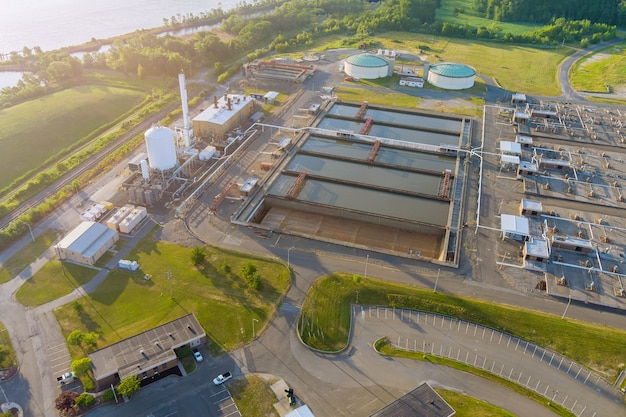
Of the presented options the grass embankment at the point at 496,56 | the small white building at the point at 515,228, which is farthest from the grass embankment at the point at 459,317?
the grass embankment at the point at 496,56

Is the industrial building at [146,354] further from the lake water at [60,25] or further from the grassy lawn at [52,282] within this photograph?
the lake water at [60,25]

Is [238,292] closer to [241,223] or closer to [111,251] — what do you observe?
[241,223]

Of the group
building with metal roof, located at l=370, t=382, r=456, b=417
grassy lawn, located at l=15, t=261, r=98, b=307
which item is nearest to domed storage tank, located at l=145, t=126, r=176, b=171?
grassy lawn, located at l=15, t=261, r=98, b=307

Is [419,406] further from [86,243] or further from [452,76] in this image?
[452,76]

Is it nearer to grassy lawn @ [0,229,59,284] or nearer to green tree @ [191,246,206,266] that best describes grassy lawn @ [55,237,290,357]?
green tree @ [191,246,206,266]

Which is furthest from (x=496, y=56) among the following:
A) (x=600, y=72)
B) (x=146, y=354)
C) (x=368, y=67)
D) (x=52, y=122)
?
(x=146, y=354)

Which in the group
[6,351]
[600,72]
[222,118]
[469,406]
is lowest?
[469,406]
